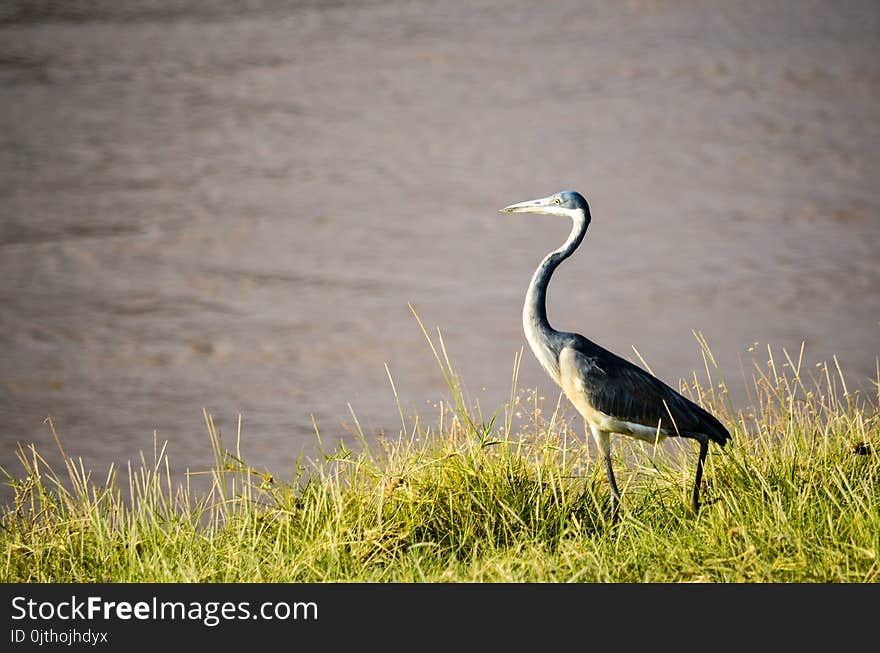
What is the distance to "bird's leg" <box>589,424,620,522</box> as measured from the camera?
12.4 ft

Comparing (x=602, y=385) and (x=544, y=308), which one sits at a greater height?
(x=544, y=308)

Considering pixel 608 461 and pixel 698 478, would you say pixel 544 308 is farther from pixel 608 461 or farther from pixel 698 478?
pixel 698 478

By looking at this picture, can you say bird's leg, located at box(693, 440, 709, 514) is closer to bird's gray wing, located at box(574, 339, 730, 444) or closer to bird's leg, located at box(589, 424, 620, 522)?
bird's gray wing, located at box(574, 339, 730, 444)

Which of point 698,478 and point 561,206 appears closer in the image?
point 698,478

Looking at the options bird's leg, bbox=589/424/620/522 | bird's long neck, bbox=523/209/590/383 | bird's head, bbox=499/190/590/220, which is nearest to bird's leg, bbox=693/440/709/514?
bird's leg, bbox=589/424/620/522

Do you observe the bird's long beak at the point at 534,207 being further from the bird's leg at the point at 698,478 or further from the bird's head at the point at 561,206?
the bird's leg at the point at 698,478

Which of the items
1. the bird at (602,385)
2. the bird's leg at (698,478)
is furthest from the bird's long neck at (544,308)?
the bird's leg at (698,478)

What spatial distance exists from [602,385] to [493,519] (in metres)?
0.59

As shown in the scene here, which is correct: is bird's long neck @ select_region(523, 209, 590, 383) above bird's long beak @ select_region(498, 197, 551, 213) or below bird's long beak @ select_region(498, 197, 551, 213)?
below

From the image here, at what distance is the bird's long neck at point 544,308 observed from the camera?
382cm

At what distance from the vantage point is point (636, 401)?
3.87 m

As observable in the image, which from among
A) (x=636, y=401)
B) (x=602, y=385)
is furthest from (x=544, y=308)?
(x=636, y=401)

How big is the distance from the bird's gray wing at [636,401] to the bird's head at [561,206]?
17.8 inches

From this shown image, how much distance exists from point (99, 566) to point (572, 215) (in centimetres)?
192
